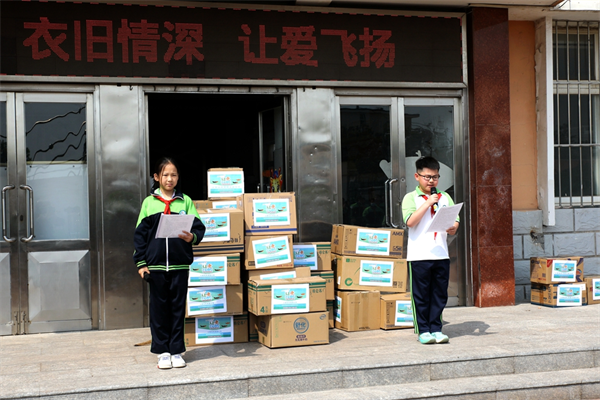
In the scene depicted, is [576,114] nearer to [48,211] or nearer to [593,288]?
[593,288]

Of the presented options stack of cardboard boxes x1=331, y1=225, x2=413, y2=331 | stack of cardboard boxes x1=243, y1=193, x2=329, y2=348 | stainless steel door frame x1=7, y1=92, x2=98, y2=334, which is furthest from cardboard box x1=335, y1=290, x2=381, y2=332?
stainless steel door frame x1=7, y1=92, x2=98, y2=334

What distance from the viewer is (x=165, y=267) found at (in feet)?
16.5

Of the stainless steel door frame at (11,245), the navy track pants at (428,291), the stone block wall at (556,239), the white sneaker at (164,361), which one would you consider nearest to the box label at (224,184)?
the white sneaker at (164,361)

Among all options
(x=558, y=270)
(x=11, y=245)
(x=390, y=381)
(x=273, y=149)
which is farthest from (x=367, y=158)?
(x=11, y=245)

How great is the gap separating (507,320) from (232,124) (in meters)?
6.17

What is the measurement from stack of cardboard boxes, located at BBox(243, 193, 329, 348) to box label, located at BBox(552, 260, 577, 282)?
325 centimetres

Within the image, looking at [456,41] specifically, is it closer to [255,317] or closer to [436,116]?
[436,116]

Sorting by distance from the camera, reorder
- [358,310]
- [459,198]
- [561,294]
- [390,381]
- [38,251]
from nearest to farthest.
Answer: [390,381], [358,310], [38,251], [561,294], [459,198]

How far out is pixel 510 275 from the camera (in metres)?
7.64

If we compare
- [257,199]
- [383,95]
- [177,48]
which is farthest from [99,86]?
[383,95]

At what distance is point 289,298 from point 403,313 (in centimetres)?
141

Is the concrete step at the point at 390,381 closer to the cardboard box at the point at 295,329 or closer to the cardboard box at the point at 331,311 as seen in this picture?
the cardboard box at the point at 295,329

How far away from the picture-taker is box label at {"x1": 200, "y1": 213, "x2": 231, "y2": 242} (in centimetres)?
579

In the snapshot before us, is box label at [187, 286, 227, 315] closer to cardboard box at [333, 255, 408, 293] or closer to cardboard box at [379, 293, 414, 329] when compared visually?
cardboard box at [333, 255, 408, 293]
